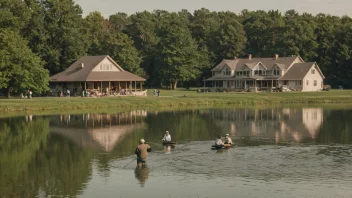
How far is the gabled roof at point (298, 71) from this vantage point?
105794 mm

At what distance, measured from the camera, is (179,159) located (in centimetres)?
3241

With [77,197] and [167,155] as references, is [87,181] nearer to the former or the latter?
[77,197]

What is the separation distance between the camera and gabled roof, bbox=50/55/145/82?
89.6 m

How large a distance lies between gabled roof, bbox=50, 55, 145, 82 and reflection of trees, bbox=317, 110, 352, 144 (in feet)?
127

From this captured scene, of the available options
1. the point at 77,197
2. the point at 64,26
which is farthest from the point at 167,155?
the point at 64,26

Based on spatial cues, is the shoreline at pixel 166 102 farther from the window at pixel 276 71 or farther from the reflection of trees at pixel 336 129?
the reflection of trees at pixel 336 129

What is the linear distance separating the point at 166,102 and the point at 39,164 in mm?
49076

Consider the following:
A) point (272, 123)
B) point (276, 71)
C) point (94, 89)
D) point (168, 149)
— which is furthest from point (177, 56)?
point (168, 149)

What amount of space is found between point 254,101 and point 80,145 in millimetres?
47978

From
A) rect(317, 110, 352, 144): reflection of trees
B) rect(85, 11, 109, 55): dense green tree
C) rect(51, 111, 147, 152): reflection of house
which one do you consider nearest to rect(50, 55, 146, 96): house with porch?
rect(85, 11, 109, 55): dense green tree

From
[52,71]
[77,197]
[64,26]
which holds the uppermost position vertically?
[64,26]

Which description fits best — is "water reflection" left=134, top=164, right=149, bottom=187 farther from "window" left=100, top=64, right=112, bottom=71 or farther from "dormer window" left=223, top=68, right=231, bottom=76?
"dormer window" left=223, top=68, right=231, bottom=76

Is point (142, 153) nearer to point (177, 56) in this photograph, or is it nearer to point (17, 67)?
point (17, 67)

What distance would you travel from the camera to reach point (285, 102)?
85.4 metres
